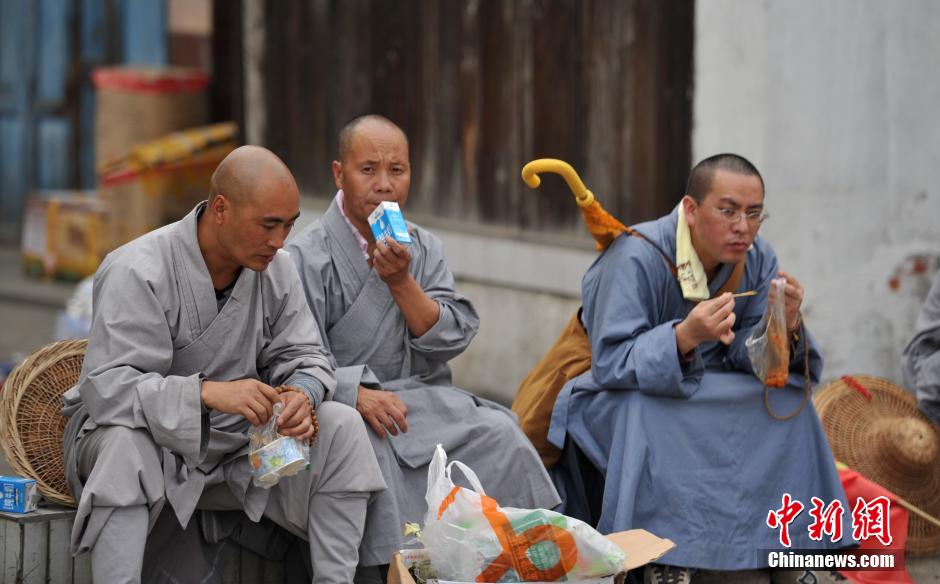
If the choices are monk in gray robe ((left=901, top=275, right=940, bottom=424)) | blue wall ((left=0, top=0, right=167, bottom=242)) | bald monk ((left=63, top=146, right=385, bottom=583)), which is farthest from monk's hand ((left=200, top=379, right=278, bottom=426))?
blue wall ((left=0, top=0, right=167, bottom=242))

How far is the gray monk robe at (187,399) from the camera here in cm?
384

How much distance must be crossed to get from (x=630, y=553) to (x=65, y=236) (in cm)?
740

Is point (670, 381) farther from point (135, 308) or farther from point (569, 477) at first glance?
point (135, 308)

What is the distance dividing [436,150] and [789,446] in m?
3.86

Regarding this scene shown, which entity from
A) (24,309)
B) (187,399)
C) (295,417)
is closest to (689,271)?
(295,417)

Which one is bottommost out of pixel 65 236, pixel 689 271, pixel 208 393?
pixel 65 236

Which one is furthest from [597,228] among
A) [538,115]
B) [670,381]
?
[538,115]

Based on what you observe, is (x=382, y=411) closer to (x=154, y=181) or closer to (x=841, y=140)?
(x=841, y=140)

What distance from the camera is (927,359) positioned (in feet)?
17.5

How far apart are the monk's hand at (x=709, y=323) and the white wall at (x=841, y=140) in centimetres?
185

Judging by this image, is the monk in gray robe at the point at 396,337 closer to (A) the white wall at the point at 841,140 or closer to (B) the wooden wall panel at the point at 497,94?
(A) the white wall at the point at 841,140

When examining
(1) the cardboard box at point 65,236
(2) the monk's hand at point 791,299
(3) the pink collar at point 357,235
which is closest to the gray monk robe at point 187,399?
(3) the pink collar at point 357,235

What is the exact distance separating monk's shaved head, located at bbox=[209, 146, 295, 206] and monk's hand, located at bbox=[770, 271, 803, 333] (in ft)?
5.42

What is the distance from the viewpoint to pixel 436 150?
26.4 feet
